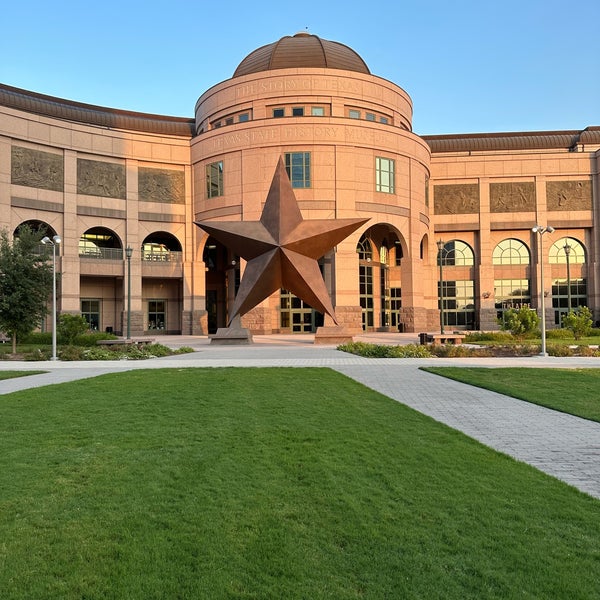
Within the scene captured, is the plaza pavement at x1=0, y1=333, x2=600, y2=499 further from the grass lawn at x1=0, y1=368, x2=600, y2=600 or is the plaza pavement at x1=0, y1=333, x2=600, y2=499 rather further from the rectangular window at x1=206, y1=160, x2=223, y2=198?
the rectangular window at x1=206, y1=160, x2=223, y2=198

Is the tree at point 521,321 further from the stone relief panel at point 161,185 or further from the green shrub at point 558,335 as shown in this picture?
the stone relief panel at point 161,185

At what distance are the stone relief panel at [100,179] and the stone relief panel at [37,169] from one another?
5.55 feet

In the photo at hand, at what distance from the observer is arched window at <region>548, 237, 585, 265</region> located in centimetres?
5566

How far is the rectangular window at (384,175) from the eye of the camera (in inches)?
1834

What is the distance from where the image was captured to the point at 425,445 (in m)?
7.03

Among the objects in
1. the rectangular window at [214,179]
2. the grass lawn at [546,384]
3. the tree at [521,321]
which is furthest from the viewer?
the rectangular window at [214,179]

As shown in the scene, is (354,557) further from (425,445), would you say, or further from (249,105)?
(249,105)

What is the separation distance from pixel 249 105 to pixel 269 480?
157 ft

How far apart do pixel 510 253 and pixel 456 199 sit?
8.13m

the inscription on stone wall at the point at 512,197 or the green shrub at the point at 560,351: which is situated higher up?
the inscription on stone wall at the point at 512,197

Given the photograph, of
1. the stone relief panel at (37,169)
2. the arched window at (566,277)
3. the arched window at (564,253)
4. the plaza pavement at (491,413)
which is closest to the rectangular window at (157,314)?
the stone relief panel at (37,169)

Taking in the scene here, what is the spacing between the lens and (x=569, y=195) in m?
55.0

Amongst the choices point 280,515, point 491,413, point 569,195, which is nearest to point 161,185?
point 569,195

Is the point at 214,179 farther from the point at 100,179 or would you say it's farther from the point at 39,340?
the point at 39,340
